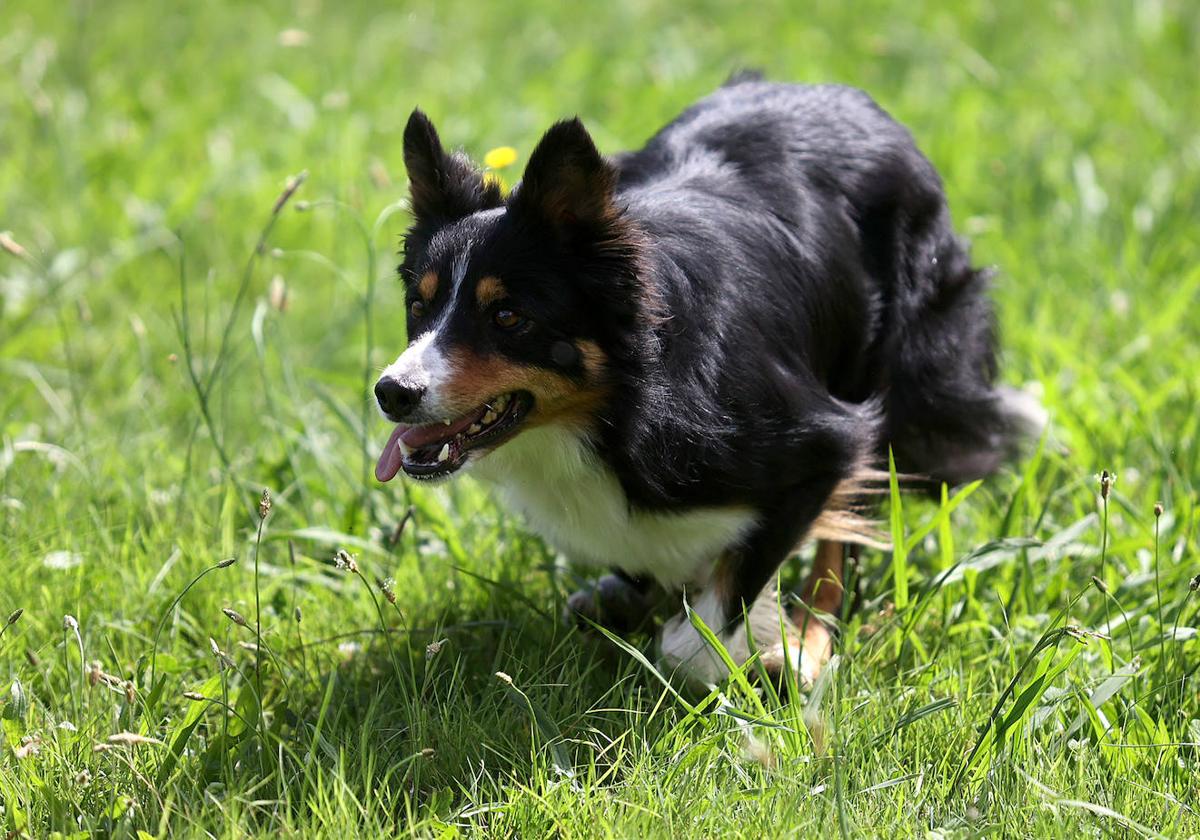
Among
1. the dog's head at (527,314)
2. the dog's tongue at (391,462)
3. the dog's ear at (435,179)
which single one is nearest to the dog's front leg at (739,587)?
the dog's head at (527,314)

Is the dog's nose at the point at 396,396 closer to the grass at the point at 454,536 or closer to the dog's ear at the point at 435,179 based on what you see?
the grass at the point at 454,536

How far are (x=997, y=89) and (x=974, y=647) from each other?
176 inches

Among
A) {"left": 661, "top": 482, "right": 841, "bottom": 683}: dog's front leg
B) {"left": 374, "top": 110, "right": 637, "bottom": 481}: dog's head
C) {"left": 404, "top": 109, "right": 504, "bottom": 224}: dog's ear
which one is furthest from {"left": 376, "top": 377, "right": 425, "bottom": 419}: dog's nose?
{"left": 661, "top": 482, "right": 841, "bottom": 683}: dog's front leg

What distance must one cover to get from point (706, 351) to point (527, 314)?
17.9 inches

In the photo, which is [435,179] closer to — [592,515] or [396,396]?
[396,396]

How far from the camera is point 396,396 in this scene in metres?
2.86

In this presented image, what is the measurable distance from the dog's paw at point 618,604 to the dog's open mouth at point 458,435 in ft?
2.60

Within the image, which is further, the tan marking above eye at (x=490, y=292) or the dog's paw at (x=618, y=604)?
the dog's paw at (x=618, y=604)

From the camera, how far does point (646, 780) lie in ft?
9.13

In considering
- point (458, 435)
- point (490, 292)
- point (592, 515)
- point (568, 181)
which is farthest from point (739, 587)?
point (568, 181)

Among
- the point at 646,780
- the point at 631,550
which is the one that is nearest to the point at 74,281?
the point at 631,550

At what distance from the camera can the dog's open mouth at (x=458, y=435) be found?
9.84 ft

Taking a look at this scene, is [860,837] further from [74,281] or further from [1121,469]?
[74,281]

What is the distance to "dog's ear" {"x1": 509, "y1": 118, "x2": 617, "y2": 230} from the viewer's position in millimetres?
2914
